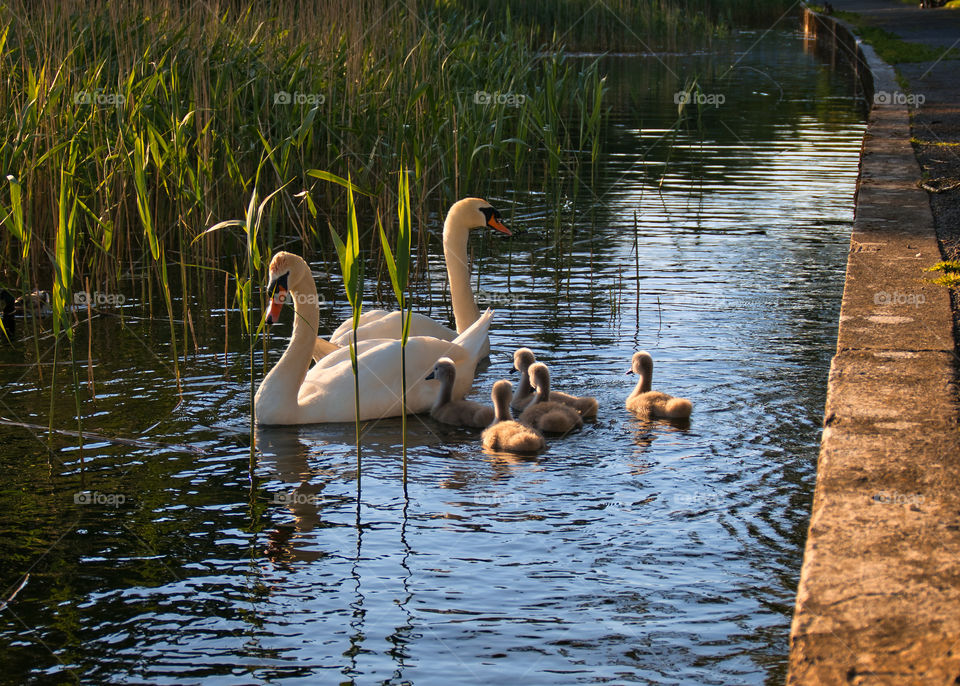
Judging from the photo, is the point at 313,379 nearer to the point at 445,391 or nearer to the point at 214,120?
the point at 445,391

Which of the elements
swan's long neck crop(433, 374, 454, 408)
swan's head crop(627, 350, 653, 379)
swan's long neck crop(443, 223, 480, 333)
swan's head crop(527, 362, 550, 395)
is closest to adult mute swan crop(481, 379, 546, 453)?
swan's head crop(527, 362, 550, 395)

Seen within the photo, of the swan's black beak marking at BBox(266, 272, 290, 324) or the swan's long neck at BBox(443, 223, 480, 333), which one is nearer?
the swan's black beak marking at BBox(266, 272, 290, 324)

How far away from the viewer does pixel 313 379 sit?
237 inches

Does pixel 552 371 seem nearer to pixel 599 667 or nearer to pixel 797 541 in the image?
pixel 797 541

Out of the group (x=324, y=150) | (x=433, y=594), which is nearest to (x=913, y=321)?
(x=433, y=594)

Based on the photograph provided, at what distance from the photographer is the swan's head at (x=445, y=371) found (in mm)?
5953

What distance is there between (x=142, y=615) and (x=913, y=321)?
377 cm

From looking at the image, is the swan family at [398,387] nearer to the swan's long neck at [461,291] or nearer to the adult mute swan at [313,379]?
the adult mute swan at [313,379]

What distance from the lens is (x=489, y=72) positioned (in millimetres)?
10648

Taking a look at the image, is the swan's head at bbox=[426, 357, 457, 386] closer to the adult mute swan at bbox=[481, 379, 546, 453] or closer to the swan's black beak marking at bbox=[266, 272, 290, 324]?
the adult mute swan at bbox=[481, 379, 546, 453]

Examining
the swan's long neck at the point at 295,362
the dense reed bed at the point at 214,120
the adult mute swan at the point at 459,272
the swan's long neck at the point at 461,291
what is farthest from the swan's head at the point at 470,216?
the swan's long neck at the point at 295,362

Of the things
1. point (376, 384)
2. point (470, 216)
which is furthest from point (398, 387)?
point (470, 216)

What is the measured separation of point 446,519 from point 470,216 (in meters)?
3.10

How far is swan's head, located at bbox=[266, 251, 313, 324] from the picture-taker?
568cm
